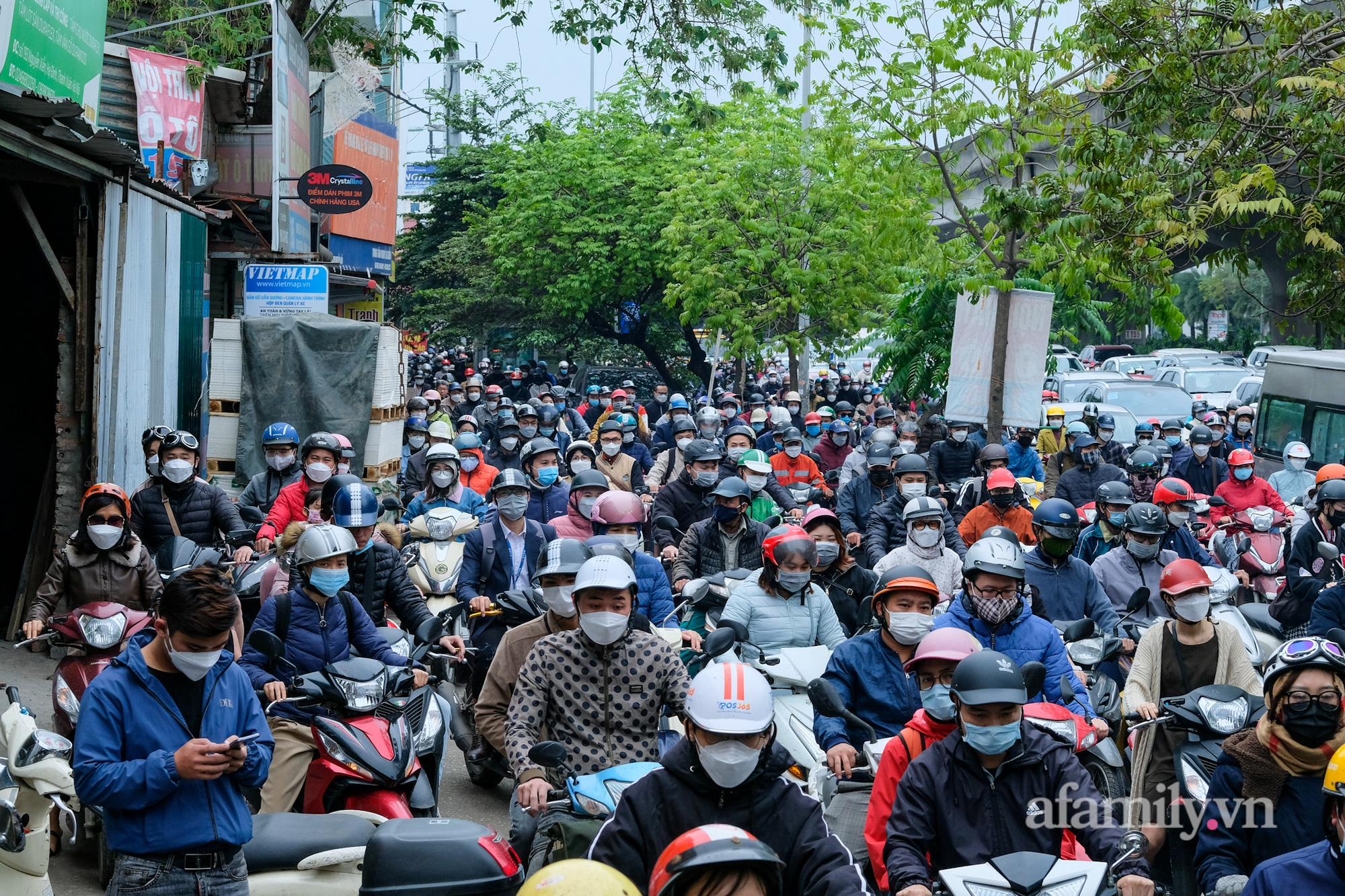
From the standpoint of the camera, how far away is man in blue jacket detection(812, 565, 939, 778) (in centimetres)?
629

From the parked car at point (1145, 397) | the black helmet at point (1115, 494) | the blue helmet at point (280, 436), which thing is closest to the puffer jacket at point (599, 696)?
the black helmet at point (1115, 494)

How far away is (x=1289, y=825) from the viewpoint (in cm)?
472

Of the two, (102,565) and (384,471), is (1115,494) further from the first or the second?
(384,471)

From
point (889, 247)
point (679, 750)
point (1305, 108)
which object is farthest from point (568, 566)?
point (889, 247)

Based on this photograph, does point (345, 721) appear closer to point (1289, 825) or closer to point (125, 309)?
point (1289, 825)

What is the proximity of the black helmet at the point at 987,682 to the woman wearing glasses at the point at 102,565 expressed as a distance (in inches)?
196

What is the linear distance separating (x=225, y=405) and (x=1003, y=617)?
34.1 ft

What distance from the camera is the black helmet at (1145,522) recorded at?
9.00 meters

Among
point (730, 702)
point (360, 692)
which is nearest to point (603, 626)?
point (360, 692)

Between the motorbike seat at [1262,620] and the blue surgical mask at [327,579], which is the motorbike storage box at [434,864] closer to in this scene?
the blue surgical mask at [327,579]

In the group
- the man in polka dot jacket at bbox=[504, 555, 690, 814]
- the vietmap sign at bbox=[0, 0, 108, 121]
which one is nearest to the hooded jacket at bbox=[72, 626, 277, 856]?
the man in polka dot jacket at bbox=[504, 555, 690, 814]

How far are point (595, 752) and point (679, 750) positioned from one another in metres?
1.32

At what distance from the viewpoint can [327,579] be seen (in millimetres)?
6938

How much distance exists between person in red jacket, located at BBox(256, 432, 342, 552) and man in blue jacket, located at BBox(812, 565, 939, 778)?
4.97 meters
